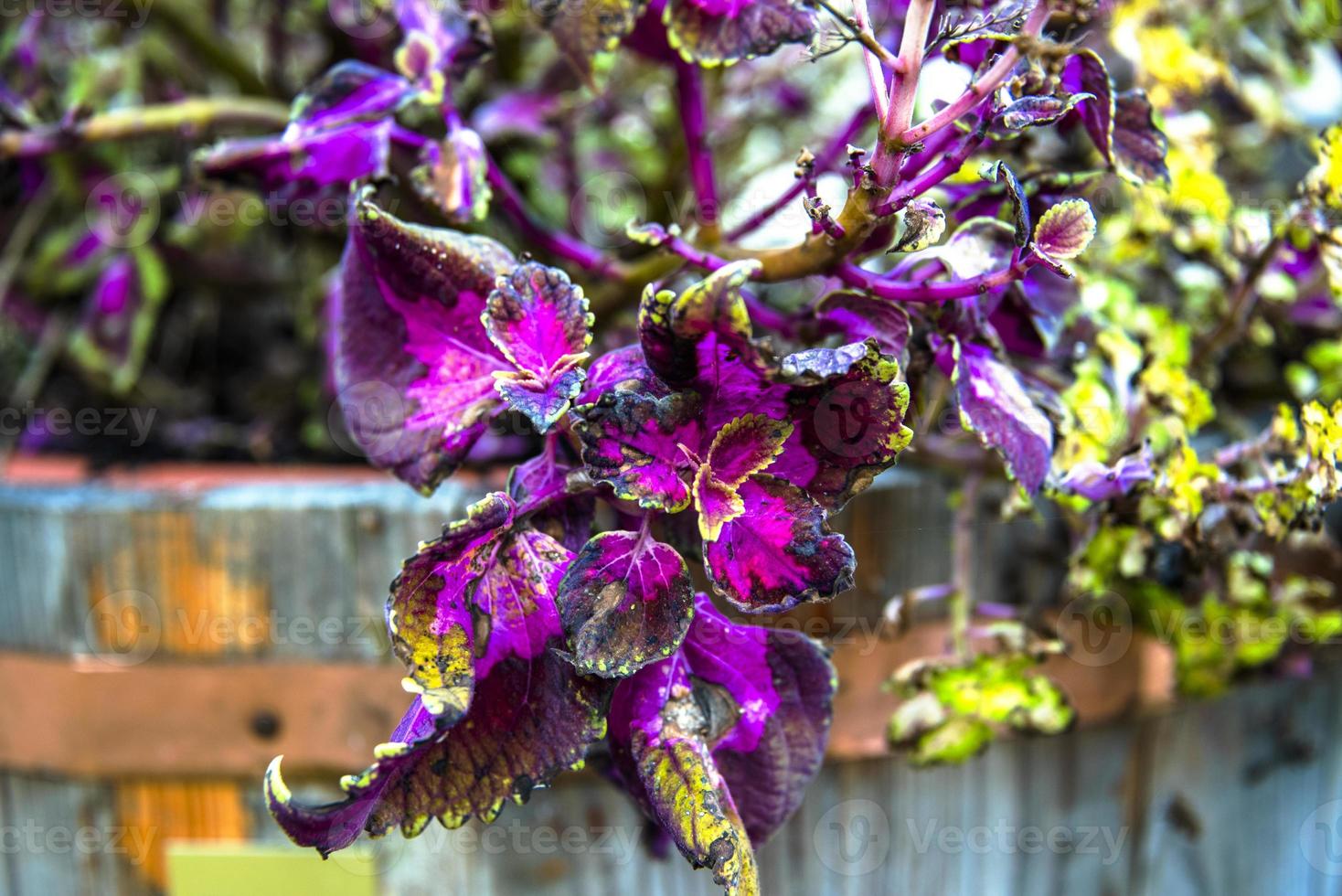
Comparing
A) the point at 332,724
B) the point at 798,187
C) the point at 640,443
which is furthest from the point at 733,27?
the point at 332,724

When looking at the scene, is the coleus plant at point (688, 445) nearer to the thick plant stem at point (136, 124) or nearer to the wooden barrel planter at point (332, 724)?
the wooden barrel planter at point (332, 724)

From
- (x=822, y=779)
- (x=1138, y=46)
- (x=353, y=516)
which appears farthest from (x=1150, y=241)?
(x=353, y=516)

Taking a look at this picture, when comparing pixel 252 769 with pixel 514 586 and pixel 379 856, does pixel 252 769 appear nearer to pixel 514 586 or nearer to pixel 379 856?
pixel 379 856

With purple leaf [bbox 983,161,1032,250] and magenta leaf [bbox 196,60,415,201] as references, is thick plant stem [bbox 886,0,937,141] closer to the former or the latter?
purple leaf [bbox 983,161,1032,250]

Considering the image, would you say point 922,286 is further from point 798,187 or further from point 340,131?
point 340,131

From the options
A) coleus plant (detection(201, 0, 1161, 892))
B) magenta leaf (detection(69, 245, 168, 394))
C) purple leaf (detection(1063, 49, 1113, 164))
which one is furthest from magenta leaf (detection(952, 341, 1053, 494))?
magenta leaf (detection(69, 245, 168, 394))

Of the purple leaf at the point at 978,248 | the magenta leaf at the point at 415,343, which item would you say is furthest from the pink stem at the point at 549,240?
the purple leaf at the point at 978,248
